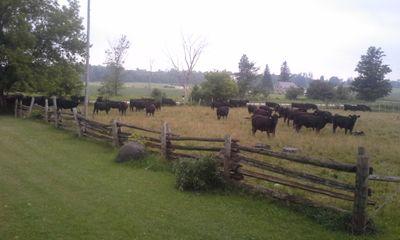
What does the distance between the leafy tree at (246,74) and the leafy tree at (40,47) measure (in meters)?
41.8

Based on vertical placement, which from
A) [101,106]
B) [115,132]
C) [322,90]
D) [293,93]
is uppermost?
[322,90]

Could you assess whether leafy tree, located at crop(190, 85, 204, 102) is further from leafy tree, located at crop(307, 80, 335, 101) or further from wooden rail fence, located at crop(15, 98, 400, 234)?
→ wooden rail fence, located at crop(15, 98, 400, 234)

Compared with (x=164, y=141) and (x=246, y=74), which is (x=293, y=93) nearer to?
(x=246, y=74)

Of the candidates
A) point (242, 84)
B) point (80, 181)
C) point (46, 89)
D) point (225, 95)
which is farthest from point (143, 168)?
point (242, 84)

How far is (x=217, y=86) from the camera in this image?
192ft

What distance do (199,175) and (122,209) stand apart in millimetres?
2358

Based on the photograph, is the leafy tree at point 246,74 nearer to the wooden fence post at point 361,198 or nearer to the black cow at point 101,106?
the black cow at point 101,106

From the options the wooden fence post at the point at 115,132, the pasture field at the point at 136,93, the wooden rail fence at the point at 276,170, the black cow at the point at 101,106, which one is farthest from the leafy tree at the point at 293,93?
the wooden fence post at the point at 115,132

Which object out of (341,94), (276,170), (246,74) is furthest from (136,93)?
(276,170)

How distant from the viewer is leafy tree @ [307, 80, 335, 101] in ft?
251

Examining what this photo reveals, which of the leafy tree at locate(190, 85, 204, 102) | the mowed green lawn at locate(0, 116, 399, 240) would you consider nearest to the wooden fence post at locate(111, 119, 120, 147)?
the mowed green lawn at locate(0, 116, 399, 240)

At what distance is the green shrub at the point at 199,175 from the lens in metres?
10.6

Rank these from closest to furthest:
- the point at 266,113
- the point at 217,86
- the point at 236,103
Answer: the point at 266,113 → the point at 236,103 → the point at 217,86

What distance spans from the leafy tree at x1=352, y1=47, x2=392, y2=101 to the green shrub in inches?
2773
